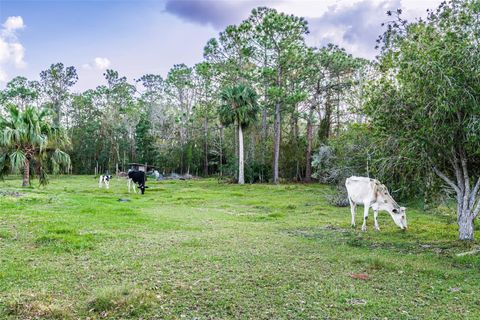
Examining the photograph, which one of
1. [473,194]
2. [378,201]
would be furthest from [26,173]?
[473,194]

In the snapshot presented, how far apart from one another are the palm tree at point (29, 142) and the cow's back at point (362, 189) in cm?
1898

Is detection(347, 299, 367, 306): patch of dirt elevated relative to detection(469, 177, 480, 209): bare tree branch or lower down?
lower down

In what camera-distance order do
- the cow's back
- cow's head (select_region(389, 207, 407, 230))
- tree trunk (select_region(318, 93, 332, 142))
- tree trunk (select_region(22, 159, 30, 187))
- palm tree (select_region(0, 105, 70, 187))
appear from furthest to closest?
tree trunk (select_region(318, 93, 332, 142))
tree trunk (select_region(22, 159, 30, 187))
palm tree (select_region(0, 105, 70, 187))
the cow's back
cow's head (select_region(389, 207, 407, 230))

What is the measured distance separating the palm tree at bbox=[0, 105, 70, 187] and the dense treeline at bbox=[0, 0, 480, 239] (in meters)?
0.34

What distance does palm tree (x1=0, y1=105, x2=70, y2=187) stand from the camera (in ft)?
72.6

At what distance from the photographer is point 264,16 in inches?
1395

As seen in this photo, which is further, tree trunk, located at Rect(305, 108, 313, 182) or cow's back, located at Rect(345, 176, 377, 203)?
tree trunk, located at Rect(305, 108, 313, 182)

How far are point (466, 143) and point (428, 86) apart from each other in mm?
1611

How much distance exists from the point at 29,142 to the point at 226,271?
823 inches

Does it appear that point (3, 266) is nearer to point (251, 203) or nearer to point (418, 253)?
point (418, 253)

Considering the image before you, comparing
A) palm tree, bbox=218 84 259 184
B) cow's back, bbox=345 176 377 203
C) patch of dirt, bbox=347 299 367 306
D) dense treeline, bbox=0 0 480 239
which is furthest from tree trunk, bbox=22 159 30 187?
patch of dirt, bbox=347 299 367 306

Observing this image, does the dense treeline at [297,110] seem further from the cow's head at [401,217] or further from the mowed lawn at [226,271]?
the mowed lawn at [226,271]

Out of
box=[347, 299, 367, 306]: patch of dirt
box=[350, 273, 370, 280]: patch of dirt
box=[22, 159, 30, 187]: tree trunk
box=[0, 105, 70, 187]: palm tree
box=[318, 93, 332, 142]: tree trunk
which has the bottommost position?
box=[347, 299, 367, 306]: patch of dirt

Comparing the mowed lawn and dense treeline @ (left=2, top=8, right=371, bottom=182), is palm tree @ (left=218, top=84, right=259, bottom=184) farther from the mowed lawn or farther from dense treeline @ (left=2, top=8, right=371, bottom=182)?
the mowed lawn
